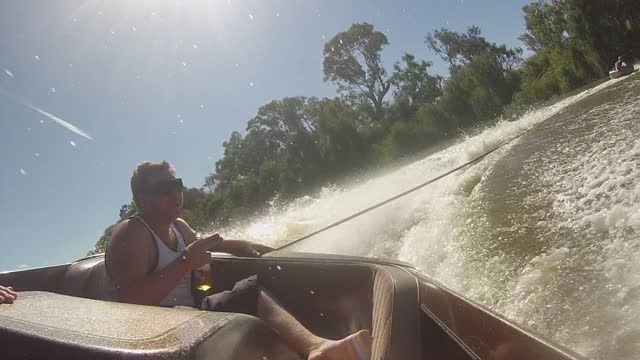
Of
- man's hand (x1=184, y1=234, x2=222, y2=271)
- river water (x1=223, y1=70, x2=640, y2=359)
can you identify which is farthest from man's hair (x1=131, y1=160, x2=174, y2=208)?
river water (x1=223, y1=70, x2=640, y2=359)

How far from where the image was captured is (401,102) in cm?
3444

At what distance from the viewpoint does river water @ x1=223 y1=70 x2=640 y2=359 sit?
11.5 feet

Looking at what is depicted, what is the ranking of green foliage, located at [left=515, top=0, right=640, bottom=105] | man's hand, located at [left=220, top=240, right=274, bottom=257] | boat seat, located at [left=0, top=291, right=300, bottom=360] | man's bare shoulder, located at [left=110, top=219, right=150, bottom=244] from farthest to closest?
green foliage, located at [left=515, top=0, right=640, bottom=105]
man's hand, located at [left=220, top=240, right=274, bottom=257]
man's bare shoulder, located at [left=110, top=219, right=150, bottom=244]
boat seat, located at [left=0, top=291, right=300, bottom=360]

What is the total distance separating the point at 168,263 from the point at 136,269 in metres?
0.22

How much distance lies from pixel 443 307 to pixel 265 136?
49.6 metres

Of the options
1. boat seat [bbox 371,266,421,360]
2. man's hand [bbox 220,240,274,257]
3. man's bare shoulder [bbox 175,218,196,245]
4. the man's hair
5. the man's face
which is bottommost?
boat seat [bbox 371,266,421,360]

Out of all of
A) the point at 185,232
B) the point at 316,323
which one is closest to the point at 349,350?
the point at 316,323

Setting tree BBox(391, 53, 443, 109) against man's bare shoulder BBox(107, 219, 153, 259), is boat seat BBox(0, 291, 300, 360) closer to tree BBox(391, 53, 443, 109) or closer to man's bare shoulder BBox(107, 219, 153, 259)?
man's bare shoulder BBox(107, 219, 153, 259)

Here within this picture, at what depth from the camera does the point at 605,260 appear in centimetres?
Result: 393

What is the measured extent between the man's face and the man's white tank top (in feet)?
0.32

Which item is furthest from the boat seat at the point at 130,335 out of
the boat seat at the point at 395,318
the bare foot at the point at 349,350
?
the boat seat at the point at 395,318

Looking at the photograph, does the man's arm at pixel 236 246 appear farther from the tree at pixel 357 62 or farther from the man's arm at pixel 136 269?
the tree at pixel 357 62

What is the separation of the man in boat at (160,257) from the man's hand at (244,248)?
480mm

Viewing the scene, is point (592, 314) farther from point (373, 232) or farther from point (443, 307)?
point (373, 232)
